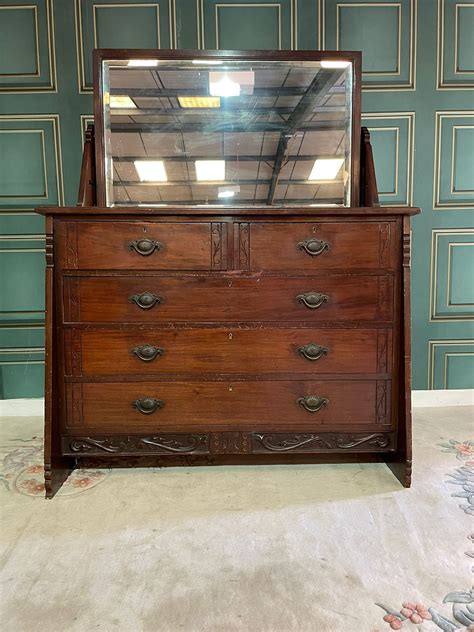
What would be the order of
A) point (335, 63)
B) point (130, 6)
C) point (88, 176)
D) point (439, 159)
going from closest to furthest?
1. point (88, 176)
2. point (335, 63)
3. point (130, 6)
4. point (439, 159)

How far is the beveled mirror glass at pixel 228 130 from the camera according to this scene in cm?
231

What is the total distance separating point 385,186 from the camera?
2672mm

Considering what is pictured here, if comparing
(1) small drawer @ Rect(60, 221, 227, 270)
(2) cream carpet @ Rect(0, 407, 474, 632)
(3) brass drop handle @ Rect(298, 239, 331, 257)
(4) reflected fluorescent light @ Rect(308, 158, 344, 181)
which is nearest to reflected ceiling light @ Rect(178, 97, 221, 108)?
(4) reflected fluorescent light @ Rect(308, 158, 344, 181)

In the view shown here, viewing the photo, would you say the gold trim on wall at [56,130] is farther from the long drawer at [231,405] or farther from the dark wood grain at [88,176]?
the long drawer at [231,405]

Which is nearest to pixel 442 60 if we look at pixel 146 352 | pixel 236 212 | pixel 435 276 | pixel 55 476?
pixel 435 276

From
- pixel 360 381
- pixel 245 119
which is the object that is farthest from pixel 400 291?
pixel 245 119

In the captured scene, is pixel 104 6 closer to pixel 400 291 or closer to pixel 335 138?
pixel 335 138

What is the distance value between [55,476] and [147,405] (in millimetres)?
469

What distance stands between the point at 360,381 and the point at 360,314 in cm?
28

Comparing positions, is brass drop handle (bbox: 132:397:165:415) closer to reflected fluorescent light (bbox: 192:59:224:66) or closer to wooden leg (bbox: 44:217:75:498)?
wooden leg (bbox: 44:217:75:498)

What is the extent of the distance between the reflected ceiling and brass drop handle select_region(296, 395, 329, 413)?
97cm

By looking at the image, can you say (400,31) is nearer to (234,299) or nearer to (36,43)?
(234,299)

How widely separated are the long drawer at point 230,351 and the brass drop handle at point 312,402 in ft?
0.38

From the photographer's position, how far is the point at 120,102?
91.9 inches
